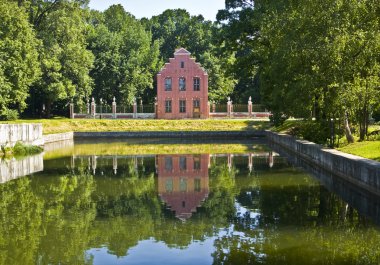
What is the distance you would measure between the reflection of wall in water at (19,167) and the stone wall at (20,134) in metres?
2.00

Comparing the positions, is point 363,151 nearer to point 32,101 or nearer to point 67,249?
point 67,249

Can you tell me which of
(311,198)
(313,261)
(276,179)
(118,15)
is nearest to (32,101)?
(118,15)

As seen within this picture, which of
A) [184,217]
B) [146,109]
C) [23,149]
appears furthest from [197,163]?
[146,109]

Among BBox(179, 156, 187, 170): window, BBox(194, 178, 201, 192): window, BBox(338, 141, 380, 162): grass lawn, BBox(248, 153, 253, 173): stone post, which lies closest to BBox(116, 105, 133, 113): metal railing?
BBox(248, 153, 253, 173): stone post

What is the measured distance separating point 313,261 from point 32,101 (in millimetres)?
59578

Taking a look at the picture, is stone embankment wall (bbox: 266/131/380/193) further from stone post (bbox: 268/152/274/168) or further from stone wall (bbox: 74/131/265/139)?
stone wall (bbox: 74/131/265/139)

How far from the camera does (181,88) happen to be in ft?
233

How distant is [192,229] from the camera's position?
13.3 meters

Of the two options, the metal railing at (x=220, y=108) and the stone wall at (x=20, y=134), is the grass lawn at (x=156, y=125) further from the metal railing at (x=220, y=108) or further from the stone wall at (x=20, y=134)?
the stone wall at (x=20, y=134)

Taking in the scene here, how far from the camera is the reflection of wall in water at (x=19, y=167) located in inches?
952

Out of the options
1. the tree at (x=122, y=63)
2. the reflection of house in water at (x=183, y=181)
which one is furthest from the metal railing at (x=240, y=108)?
the reflection of house in water at (x=183, y=181)

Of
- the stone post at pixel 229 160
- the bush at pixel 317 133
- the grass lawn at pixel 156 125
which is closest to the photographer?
the stone post at pixel 229 160

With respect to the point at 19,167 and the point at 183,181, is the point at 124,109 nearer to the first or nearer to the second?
the point at 19,167

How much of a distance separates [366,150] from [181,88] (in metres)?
49.4
